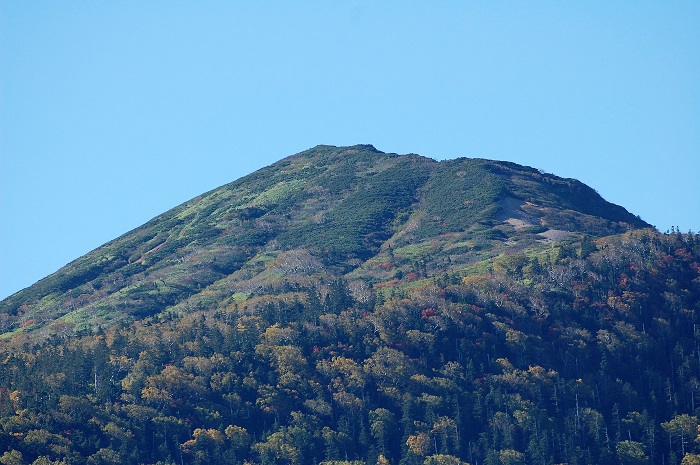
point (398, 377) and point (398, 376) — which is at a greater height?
point (398, 376)

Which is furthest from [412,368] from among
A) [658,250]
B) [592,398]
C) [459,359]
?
[658,250]

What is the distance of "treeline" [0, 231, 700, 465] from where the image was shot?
14212 cm

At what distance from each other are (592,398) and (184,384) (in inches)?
2005

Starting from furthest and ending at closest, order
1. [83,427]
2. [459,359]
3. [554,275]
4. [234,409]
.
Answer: [554,275] < [459,359] < [234,409] < [83,427]

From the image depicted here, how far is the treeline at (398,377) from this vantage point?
466 feet

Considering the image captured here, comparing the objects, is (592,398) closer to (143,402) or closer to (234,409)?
(234,409)

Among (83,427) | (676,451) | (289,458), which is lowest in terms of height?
(676,451)

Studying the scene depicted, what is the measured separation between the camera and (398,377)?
157 meters

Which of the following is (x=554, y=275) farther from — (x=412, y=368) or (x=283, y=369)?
(x=283, y=369)

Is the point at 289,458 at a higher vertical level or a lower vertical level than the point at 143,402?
lower

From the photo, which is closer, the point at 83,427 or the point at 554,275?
the point at 83,427

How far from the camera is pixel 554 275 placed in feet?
596

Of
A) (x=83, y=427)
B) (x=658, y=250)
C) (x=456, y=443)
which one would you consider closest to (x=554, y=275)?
(x=658, y=250)

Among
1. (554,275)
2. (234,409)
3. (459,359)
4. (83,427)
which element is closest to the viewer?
(83,427)
